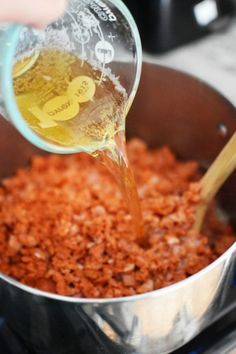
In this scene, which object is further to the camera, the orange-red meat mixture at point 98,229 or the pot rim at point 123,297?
the orange-red meat mixture at point 98,229

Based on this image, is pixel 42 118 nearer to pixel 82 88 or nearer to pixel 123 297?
pixel 82 88

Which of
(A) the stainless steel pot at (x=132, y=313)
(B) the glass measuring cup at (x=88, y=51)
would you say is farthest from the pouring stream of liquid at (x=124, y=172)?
(A) the stainless steel pot at (x=132, y=313)

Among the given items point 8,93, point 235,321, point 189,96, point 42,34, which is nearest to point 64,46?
point 42,34

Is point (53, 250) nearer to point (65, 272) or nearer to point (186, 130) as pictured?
point (65, 272)

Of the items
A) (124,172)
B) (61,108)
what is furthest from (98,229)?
(61,108)

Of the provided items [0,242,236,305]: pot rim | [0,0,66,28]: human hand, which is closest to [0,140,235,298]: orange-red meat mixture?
[0,242,236,305]: pot rim

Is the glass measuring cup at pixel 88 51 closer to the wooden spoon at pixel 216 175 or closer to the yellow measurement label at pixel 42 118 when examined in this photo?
the yellow measurement label at pixel 42 118
